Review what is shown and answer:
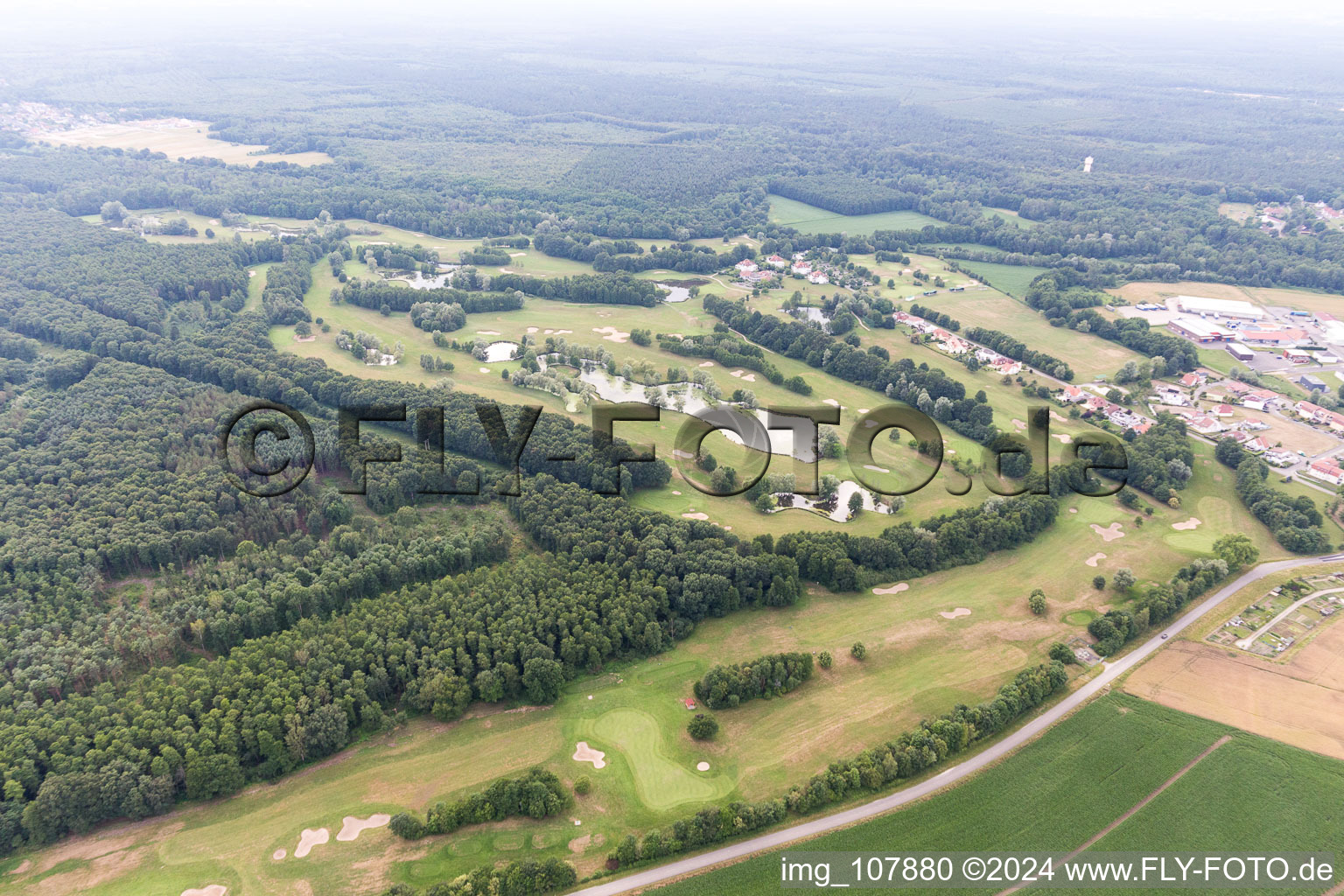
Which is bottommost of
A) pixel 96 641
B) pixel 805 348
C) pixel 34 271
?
pixel 96 641

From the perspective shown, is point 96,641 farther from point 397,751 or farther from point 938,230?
point 938,230

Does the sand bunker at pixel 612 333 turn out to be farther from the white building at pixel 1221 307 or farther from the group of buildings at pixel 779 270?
the white building at pixel 1221 307

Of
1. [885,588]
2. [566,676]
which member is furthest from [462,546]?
[885,588]

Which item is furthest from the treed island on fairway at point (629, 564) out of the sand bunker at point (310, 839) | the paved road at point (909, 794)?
the paved road at point (909, 794)

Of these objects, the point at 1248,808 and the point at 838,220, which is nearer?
the point at 1248,808

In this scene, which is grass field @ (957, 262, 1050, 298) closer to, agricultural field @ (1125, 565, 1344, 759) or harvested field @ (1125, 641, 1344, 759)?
agricultural field @ (1125, 565, 1344, 759)

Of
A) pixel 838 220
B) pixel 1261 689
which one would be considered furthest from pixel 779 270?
pixel 1261 689

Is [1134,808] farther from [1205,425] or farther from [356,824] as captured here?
[1205,425]
